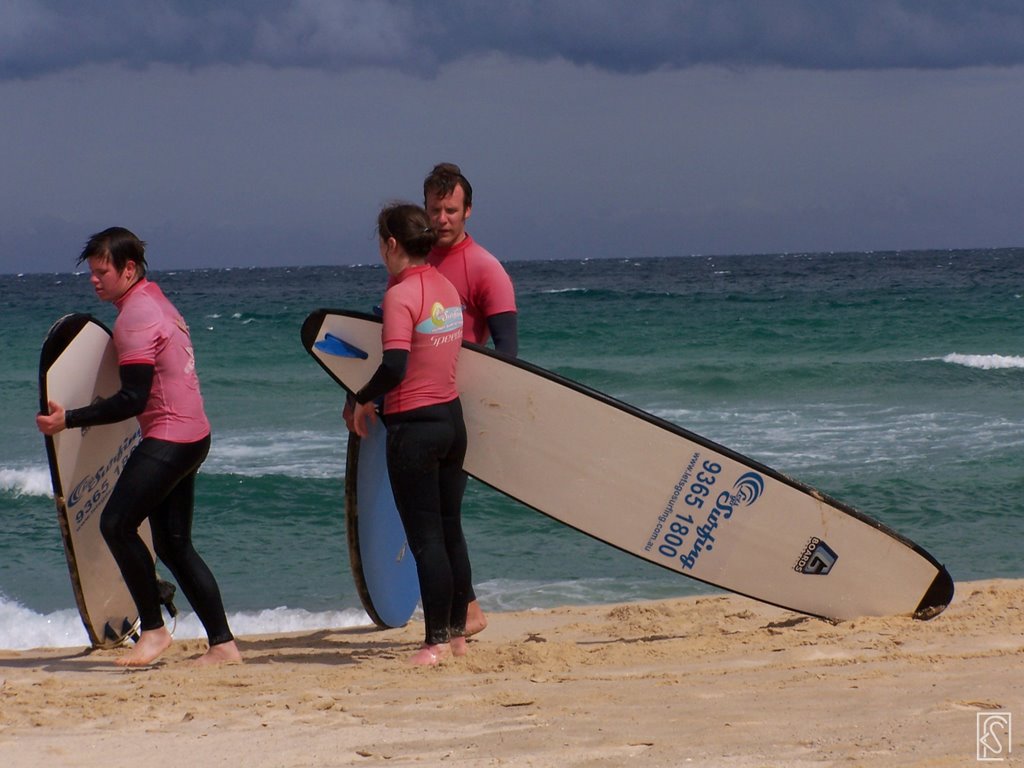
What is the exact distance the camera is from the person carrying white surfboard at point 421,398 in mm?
3795

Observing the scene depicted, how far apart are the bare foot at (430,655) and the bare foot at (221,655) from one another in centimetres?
73

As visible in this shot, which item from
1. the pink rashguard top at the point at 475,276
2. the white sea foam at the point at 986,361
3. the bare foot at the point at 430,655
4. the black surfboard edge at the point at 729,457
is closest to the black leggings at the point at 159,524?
the black surfboard edge at the point at 729,457

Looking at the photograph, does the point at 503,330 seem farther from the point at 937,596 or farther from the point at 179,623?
the point at 179,623

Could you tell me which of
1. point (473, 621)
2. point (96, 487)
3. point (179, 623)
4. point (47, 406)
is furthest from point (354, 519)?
point (179, 623)

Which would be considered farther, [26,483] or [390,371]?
[26,483]

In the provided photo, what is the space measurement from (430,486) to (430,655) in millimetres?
607

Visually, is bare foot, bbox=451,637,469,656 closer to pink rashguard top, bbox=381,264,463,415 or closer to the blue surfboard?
the blue surfboard

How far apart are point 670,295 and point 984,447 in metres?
30.1

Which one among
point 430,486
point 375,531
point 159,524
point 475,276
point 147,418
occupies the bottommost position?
point 375,531

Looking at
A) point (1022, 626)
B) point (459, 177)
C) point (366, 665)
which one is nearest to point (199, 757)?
point (366, 665)

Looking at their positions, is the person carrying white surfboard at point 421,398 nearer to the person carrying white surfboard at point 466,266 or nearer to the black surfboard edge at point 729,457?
the person carrying white surfboard at point 466,266

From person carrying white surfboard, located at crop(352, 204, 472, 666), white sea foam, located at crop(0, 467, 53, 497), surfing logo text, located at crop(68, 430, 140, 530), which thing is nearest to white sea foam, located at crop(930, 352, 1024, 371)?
white sea foam, located at crop(0, 467, 53, 497)

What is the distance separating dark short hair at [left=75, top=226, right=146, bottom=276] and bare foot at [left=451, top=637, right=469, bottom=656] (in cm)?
170

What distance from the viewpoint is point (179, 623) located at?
6227mm
